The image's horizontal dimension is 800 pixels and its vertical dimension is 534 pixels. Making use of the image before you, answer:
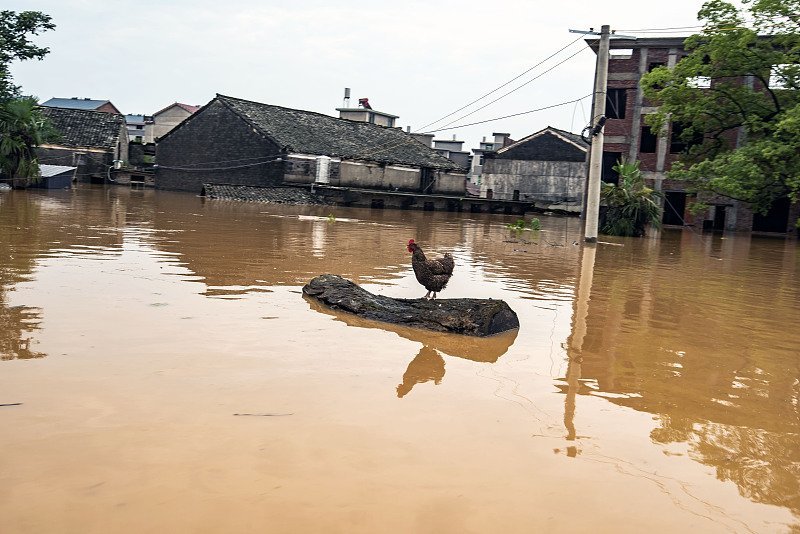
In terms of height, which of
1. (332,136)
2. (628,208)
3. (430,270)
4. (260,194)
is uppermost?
(332,136)

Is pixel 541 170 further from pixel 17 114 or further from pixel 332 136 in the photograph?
pixel 17 114

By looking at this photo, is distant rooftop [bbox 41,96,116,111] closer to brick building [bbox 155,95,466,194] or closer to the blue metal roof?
the blue metal roof

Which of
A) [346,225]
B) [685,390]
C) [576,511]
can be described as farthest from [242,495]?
[346,225]

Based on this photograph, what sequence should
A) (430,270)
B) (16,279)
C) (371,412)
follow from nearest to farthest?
(371,412) < (430,270) < (16,279)

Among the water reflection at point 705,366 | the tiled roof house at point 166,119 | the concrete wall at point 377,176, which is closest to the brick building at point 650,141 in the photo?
the concrete wall at point 377,176

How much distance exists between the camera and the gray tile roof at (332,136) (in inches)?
1780

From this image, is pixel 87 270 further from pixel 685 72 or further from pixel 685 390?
pixel 685 72

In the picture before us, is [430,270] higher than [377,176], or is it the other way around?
[377,176]

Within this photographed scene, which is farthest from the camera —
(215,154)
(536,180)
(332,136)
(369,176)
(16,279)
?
(536,180)

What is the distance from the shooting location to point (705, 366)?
22.9 feet

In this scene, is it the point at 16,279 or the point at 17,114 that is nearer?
the point at 16,279

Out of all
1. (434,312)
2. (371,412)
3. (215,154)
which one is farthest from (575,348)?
(215,154)

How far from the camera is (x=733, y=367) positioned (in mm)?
7008

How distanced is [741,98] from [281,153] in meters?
A: 25.3
